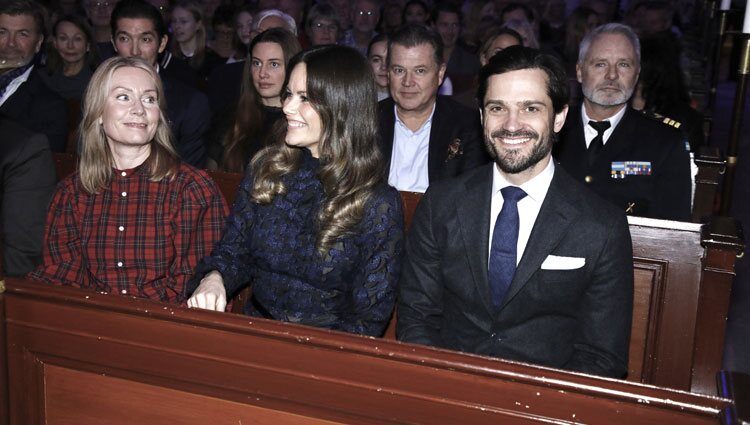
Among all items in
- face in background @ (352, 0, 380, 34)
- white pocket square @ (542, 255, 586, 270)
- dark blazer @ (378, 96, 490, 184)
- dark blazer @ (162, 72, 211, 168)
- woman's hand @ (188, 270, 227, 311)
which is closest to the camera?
white pocket square @ (542, 255, 586, 270)

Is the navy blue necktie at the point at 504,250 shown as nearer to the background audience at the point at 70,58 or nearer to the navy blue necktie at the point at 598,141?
the navy blue necktie at the point at 598,141

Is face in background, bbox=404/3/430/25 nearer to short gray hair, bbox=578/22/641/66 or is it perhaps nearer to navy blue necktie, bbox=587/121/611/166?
short gray hair, bbox=578/22/641/66

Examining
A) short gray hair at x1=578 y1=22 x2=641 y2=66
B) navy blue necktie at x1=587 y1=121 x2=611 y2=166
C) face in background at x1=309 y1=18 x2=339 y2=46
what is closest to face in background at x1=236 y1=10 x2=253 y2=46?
face in background at x1=309 y1=18 x2=339 y2=46

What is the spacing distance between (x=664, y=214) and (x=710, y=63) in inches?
257

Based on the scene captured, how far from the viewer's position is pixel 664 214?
10.4 feet

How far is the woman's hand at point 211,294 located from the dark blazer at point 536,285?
511 millimetres

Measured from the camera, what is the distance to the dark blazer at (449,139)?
3.47m

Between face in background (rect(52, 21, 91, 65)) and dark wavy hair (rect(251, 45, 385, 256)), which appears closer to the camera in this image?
dark wavy hair (rect(251, 45, 385, 256))

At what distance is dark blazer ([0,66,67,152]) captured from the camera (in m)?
3.62

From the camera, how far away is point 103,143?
2727mm

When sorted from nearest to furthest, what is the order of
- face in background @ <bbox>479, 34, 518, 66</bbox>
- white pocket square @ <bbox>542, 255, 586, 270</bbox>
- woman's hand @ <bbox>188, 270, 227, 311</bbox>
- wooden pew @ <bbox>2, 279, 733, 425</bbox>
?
wooden pew @ <bbox>2, 279, 733, 425</bbox>
white pocket square @ <bbox>542, 255, 586, 270</bbox>
woman's hand @ <bbox>188, 270, 227, 311</bbox>
face in background @ <bbox>479, 34, 518, 66</bbox>

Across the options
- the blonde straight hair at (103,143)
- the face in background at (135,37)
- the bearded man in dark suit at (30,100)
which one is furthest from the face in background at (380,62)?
the blonde straight hair at (103,143)

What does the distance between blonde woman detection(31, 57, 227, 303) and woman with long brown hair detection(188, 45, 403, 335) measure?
9.8 inches

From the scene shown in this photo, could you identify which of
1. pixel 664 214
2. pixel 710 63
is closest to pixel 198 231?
pixel 664 214
